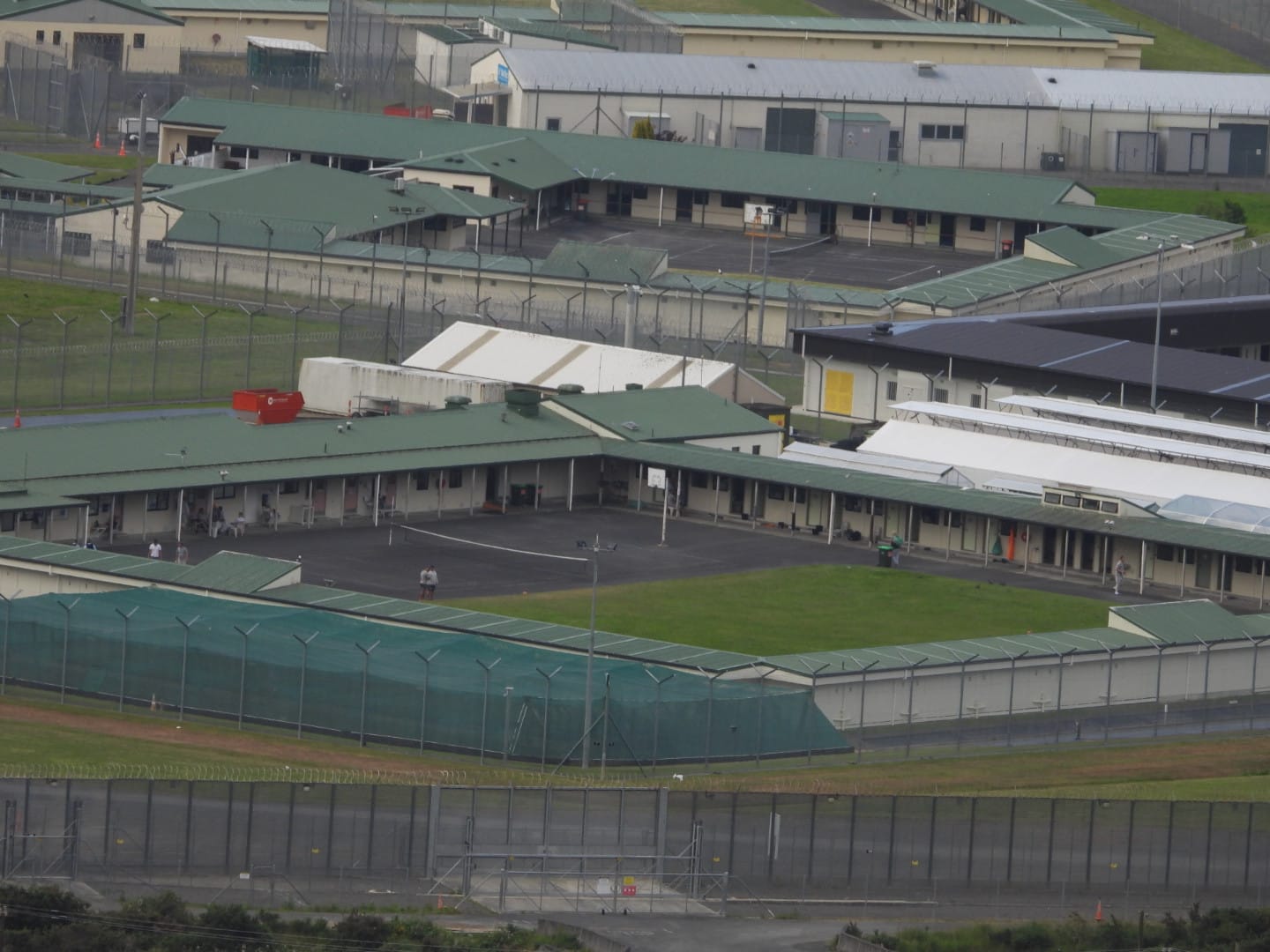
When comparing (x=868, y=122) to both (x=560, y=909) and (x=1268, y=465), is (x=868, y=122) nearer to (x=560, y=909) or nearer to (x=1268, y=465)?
(x=1268, y=465)

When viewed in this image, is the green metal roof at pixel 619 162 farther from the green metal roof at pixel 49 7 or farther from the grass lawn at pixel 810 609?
the grass lawn at pixel 810 609

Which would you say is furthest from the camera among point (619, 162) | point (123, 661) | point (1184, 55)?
point (1184, 55)

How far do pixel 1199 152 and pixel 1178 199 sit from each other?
671 centimetres

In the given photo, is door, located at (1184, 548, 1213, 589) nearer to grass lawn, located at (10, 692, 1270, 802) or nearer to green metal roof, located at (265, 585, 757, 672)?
grass lawn, located at (10, 692, 1270, 802)

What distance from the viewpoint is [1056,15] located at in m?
185

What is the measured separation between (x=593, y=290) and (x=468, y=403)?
24.8 meters

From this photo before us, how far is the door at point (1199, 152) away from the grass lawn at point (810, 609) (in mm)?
81209

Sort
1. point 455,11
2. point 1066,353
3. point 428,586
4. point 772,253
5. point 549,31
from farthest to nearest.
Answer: point 455,11 → point 549,31 → point 772,253 → point 1066,353 → point 428,586

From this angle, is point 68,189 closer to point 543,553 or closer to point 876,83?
point 876,83

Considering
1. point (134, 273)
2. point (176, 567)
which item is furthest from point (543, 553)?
point (134, 273)

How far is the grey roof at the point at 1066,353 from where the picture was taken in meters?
110

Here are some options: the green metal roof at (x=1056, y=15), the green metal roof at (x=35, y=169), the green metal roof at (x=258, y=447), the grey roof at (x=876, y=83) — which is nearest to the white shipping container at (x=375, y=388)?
the green metal roof at (x=258, y=447)

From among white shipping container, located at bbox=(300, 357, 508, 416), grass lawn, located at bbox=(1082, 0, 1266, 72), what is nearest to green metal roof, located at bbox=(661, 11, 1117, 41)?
grass lawn, located at bbox=(1082, 0, 1266, 72)

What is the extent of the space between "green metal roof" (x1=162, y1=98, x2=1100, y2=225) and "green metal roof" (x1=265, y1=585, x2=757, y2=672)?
69.8m
